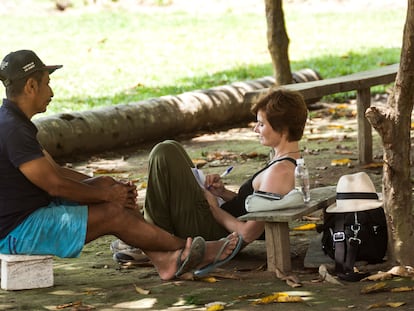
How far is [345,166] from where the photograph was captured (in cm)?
955

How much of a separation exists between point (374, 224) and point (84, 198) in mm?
1666

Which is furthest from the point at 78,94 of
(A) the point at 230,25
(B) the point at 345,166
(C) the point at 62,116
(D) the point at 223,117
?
(A) the point at 230,25

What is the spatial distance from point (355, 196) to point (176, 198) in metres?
1.10

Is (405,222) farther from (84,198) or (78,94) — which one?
(78,94)

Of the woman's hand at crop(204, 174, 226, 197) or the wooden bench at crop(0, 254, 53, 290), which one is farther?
the woman's hand at crop(204, 174, 226, 197)

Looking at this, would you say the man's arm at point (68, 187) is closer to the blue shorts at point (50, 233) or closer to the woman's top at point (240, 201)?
the blue shorts at point (50, 233)

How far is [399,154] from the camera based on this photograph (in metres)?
5.82

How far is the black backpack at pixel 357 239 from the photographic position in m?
5.88

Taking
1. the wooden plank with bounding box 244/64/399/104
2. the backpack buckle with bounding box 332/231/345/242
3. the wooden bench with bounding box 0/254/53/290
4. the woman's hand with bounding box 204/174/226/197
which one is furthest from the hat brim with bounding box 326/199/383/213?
the wooden plank with bounding box 244/64/399/104

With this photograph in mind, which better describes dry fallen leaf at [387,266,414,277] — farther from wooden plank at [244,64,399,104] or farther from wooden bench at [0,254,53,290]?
wooden plank at [244,64,399,104]

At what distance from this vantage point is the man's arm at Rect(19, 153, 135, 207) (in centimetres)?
569

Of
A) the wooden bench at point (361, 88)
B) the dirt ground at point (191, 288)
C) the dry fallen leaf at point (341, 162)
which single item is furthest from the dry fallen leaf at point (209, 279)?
the dry fallen leaf at point (341, 162)

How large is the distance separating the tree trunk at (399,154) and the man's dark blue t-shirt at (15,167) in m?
1.89

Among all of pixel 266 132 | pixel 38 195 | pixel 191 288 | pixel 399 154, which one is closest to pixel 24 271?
pixel 38 195
